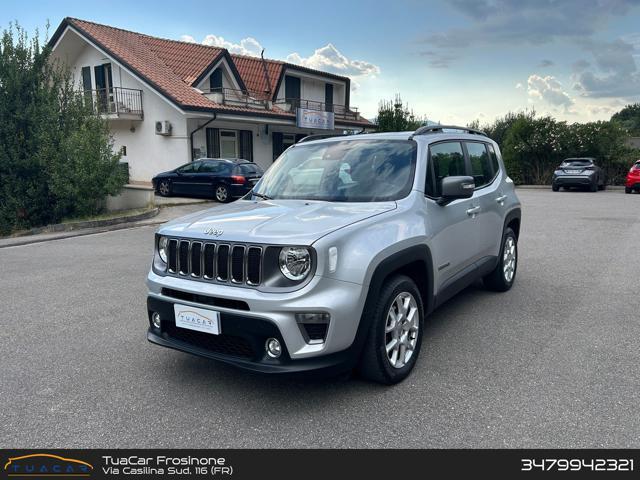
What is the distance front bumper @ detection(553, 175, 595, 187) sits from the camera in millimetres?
22984

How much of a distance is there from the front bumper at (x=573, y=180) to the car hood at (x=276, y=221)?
22.3 meters

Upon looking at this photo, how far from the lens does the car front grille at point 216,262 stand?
3.18 m

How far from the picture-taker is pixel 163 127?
22.5 m

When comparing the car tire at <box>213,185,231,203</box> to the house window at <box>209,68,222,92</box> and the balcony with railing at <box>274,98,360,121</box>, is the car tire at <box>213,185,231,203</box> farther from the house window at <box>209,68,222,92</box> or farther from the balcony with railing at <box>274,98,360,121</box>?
the balcony with railing at <box>274,98,360,121</box>

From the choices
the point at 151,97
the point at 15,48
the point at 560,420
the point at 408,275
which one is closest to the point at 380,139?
the point at 408,275

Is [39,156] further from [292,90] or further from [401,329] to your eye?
[292,90]

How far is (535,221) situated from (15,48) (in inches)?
565

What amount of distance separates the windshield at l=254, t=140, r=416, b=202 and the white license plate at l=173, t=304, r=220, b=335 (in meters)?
1.40

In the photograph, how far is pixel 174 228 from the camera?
369cm

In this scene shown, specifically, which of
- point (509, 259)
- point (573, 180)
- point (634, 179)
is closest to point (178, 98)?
point (573, 180)

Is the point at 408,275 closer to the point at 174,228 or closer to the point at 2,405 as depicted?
the point at 174,228

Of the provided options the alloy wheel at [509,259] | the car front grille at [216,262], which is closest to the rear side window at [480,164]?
the alloy wheel at [509,259]
